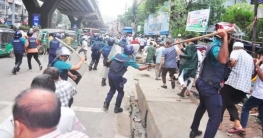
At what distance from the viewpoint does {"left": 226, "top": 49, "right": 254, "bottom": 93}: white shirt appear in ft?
13.9

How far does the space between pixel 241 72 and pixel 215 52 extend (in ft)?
3.97

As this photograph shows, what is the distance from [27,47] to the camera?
34.3 ft

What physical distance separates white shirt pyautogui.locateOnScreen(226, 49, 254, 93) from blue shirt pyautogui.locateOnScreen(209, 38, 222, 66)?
35.6 inches

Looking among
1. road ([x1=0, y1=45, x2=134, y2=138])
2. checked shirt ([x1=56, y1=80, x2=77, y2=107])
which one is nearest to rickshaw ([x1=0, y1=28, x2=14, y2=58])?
road ([x1=0, y1=45, x2=134, y2=138])

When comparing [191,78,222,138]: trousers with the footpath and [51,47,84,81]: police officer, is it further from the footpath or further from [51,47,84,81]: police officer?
[51,47,84,81]: police officer

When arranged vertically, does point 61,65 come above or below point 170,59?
above

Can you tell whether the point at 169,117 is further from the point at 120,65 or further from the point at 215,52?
the point at 215,52

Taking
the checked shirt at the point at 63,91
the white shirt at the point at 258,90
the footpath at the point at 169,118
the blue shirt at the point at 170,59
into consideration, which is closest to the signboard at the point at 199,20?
the blue shirt at the point at 170,59

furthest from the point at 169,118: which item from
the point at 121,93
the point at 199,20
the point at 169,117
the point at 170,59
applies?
the point at 199,20

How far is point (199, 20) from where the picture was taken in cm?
1295

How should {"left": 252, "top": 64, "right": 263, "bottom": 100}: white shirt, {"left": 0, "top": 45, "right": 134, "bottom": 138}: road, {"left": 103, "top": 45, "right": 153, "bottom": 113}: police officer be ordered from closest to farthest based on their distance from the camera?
{"left": 252, "top": 64, "right": 263, "bottom": 100}: white shirt < {"left": 0, "top": 45, "right": 134, "bottom": 138}: road < {"left": 103, "top": 45, "right": 153, "bottom": 113}: police officer

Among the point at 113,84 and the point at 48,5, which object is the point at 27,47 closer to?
the point at 113,84

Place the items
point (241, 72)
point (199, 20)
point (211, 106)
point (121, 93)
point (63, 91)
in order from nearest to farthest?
point (63, 91)
point (211, 106)
point (241, 72)
point (121, 93)
point (199, 20)

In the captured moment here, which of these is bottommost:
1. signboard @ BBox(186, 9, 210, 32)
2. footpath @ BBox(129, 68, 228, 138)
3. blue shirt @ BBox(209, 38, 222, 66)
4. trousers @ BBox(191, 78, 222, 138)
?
footpath @ BBox(129, 68, 228, 138)
